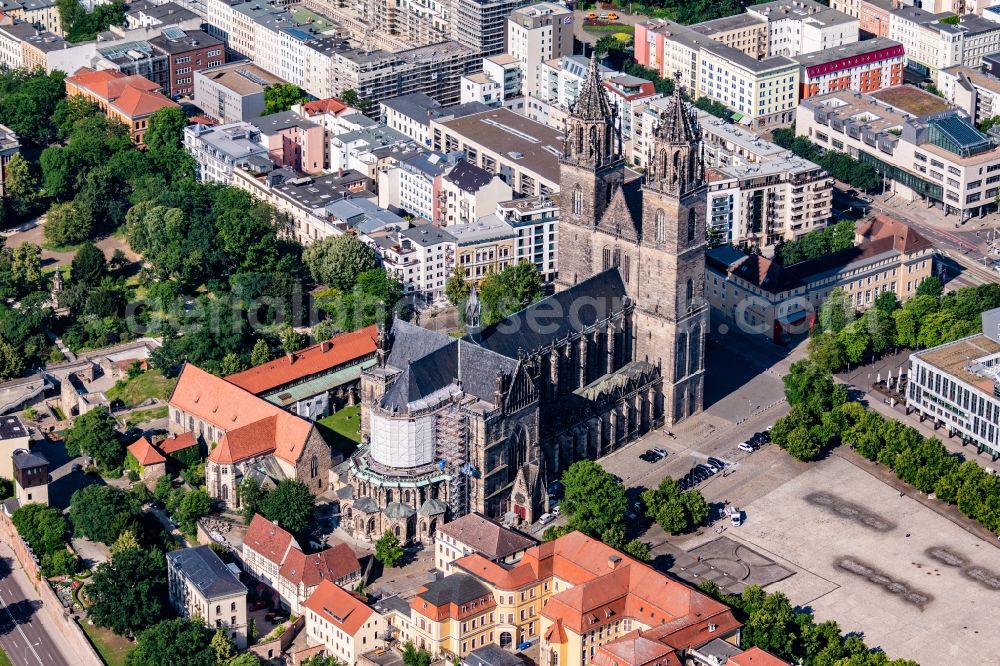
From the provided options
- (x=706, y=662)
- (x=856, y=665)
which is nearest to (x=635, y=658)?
(x=706, y=662)

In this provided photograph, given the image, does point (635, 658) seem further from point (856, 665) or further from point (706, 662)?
point (856, 665)
